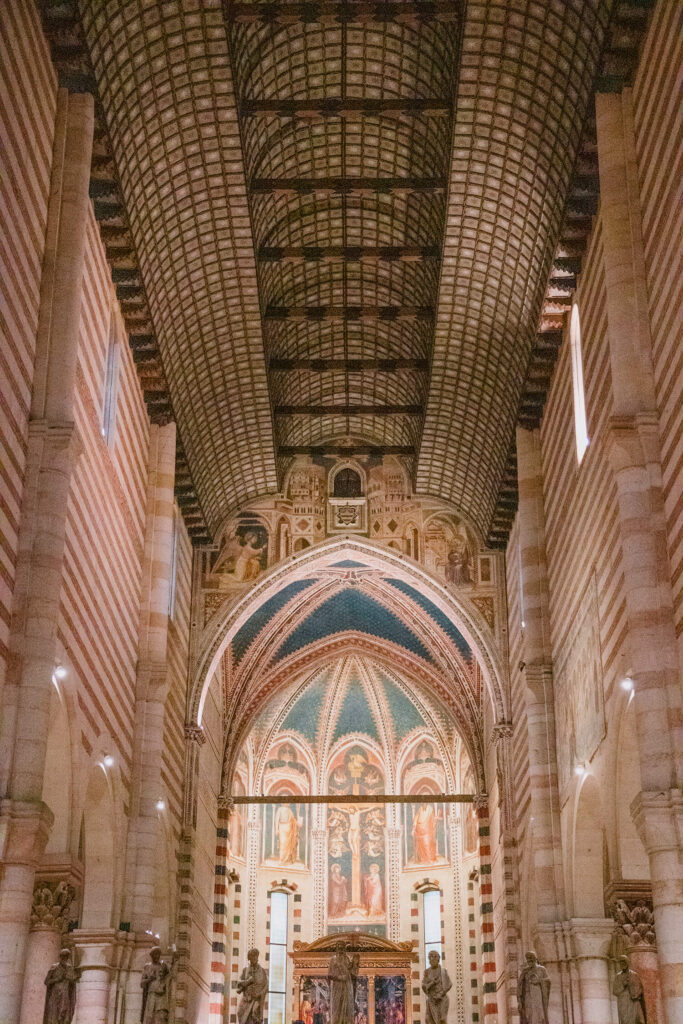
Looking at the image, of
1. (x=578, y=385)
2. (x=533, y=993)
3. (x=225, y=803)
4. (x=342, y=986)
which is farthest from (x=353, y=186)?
(x=225, y=803)

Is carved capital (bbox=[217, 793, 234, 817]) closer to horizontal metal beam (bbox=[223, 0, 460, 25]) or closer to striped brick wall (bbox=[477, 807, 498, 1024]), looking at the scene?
striped brick wall (bbox=[477, 807, 498, 1024])

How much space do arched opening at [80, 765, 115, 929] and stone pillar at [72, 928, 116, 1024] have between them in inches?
10.0

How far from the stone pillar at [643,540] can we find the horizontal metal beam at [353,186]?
6.11m

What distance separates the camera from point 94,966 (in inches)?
945

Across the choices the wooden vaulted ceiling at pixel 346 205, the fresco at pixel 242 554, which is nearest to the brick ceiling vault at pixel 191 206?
the wooden vaulted ceiling at pixel 346 205

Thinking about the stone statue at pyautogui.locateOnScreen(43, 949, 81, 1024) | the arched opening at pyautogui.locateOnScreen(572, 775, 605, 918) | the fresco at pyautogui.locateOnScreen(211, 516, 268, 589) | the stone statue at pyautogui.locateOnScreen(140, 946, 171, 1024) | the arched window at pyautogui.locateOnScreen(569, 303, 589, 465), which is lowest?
the stone statue at pyautogui.locateOnScreen(43, 949, 81, 1024)

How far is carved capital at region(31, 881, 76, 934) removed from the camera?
21.5 metres

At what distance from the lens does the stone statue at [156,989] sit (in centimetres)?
2347

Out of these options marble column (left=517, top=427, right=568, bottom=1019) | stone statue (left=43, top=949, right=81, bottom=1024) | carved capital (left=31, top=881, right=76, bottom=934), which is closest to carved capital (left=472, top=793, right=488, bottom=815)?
marble column (left=517, top=427, right=568, bottom=1019)

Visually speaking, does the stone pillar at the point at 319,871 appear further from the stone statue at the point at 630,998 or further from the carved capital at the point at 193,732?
the stone statue at the point at 630,998

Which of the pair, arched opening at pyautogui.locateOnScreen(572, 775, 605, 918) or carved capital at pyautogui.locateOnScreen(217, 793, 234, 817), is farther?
carved capital at pyautogui.locateOnScreen(217, 793, 234, 817)

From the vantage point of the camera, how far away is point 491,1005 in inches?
1492

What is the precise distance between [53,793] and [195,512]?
523 inches

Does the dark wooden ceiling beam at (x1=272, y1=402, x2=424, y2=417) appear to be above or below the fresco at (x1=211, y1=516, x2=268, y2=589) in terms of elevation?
above
